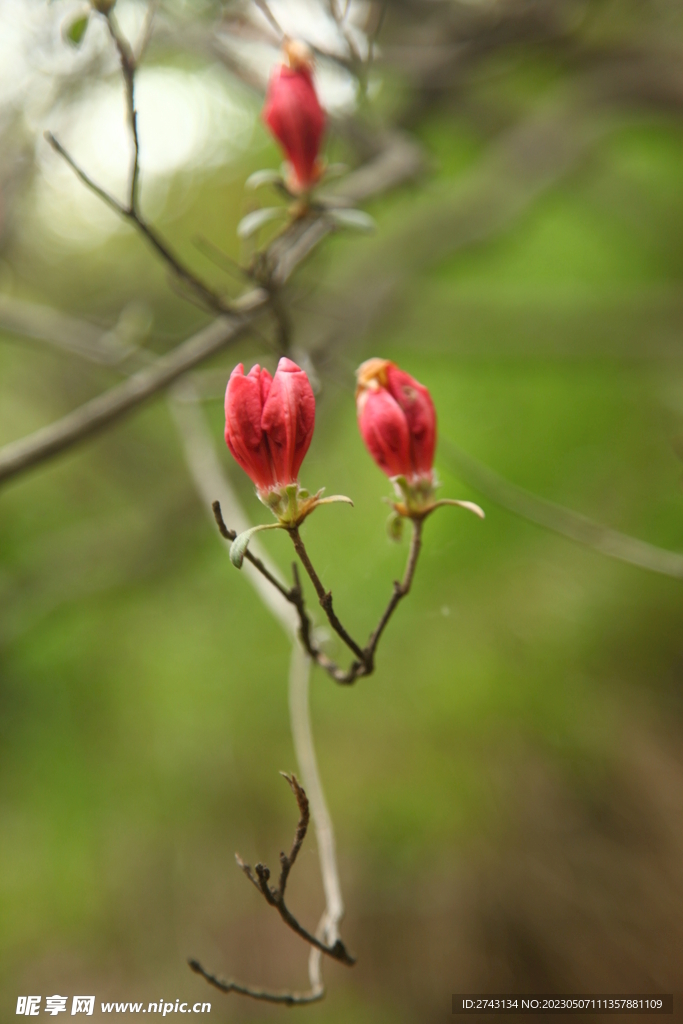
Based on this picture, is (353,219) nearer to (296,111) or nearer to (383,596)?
(296,111)

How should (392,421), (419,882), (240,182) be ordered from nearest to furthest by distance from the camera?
(392,421) → (419,882) → (240,182)

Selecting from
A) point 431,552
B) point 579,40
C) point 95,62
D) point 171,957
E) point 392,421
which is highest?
point 95,62

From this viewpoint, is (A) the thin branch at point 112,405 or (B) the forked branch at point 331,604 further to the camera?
(A) the thin branch at point 112,405

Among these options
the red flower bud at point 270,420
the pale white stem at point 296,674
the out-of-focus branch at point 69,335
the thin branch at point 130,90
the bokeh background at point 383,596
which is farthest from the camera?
the bokeh background at point 383,596

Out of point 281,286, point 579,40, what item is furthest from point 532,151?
point 281,286

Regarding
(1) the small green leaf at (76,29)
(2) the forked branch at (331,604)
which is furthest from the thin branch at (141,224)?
(2) the forked branch at (331,604)

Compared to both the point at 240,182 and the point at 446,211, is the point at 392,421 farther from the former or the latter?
the point at 240,182

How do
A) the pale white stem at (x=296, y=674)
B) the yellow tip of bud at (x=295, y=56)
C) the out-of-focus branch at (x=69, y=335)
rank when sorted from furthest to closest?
the out-of-focus branch at (x=69, y=335)
the yellow tip of bud at (x=295, y=56)
the pale white stem at (x=296, y=674)

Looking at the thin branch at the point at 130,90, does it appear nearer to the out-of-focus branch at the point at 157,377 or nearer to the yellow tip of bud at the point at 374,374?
the out-of-focus branch at the point at 157,377
